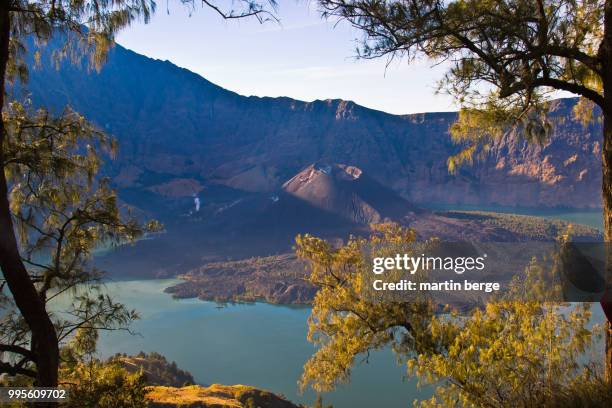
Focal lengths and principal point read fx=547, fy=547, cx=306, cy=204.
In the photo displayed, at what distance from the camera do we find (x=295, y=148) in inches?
6885

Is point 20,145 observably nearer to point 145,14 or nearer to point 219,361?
point 145,14

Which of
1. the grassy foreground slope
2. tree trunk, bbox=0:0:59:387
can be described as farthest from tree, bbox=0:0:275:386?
the grassy foreground slope

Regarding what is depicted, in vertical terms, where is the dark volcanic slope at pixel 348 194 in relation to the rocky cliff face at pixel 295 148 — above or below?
below

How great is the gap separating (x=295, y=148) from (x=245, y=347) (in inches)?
5206

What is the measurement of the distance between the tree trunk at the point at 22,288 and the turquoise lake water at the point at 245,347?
58.6ft

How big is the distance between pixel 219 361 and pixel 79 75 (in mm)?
169802

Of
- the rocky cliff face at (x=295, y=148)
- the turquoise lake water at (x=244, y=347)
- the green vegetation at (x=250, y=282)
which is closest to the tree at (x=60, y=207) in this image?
the turquoise lake water at (x=244, y=347)

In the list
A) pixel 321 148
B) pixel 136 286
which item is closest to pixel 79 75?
pixel 321 148

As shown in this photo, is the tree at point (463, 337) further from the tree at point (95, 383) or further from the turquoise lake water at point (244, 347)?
the turquoise lake water at point (244, 347)

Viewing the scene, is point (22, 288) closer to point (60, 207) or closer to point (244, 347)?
point (60, 207)

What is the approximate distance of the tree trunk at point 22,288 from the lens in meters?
4.04

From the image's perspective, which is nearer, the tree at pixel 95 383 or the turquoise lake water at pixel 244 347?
the tree at pixel 95 383

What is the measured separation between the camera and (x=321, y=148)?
174250 mm

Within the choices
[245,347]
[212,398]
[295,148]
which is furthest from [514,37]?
[295,148]
